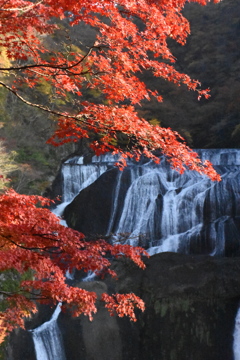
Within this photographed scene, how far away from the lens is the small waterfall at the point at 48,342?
8.71m

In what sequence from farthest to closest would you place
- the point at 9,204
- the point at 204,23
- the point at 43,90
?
1. the point at 204,23
2. the point at 43,90
3. the point at 9,204

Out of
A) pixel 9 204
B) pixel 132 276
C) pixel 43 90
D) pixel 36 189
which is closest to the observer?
pixel 9 204

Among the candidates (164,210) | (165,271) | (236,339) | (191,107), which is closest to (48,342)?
(165,271)

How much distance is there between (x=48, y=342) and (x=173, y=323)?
3.36 m

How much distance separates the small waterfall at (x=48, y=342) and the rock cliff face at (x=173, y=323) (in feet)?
0.51

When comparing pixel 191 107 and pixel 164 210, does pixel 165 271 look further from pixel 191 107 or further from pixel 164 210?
pixel 191 107

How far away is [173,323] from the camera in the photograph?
9266mm

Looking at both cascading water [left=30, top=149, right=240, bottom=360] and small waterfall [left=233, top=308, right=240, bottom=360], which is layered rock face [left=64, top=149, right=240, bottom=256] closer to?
cascading water [left=30, top=149, right=240, bottom=360]

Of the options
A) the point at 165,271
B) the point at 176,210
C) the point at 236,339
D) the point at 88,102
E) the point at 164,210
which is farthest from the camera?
the point at 164,210

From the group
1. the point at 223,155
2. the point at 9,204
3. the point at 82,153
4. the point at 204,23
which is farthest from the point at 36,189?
the point at 204,23

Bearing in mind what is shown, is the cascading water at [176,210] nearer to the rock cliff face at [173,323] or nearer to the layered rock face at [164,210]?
the layered rock face at [164,210]

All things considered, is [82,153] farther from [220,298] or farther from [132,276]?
[220,298]

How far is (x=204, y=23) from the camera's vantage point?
1148 inches

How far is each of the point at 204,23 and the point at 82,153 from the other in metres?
18.3
